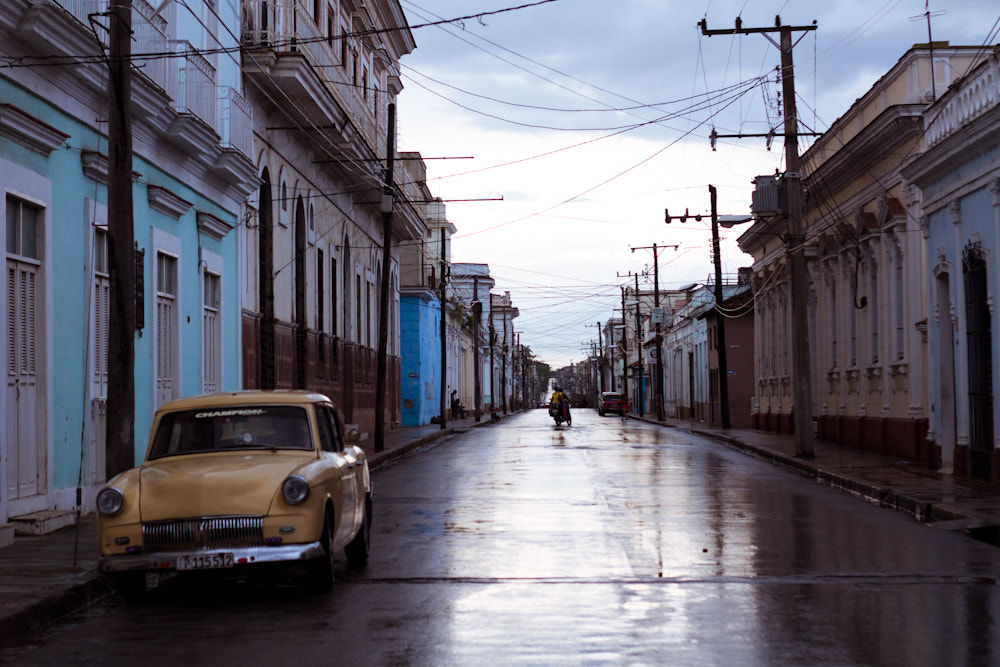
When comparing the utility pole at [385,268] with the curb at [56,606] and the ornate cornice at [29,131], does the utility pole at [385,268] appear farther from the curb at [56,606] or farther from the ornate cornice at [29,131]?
the curb at [56,606]

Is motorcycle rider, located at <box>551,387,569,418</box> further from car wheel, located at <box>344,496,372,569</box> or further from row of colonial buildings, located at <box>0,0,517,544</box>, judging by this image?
car wheel, located at <box>344,496,372,569</box>

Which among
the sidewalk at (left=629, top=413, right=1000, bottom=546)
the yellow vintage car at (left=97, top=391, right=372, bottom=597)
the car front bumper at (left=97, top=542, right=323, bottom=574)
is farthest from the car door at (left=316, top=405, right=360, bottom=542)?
the sidewalk at (left=629, top=413, right=1000, bottom=546)

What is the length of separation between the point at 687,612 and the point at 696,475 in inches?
552

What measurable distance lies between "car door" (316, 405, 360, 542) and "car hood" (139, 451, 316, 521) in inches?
24.7

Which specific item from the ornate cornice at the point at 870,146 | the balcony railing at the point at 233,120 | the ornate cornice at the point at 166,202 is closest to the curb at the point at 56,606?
the ornate cornice at the point at 166,202

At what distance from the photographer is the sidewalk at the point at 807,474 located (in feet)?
29.7

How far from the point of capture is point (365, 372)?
1677 inches

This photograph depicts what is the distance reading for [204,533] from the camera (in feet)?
30.4

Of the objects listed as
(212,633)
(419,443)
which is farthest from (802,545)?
(419,443)

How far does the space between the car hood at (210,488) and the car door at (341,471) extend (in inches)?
24.7

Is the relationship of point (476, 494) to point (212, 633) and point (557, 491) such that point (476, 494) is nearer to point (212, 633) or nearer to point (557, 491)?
point (557, 491)

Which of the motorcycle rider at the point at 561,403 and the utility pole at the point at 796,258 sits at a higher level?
the utility pole at the point at 796,258

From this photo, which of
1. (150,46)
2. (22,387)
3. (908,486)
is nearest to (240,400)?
(22,387)

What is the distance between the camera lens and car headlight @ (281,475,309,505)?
9344mm
